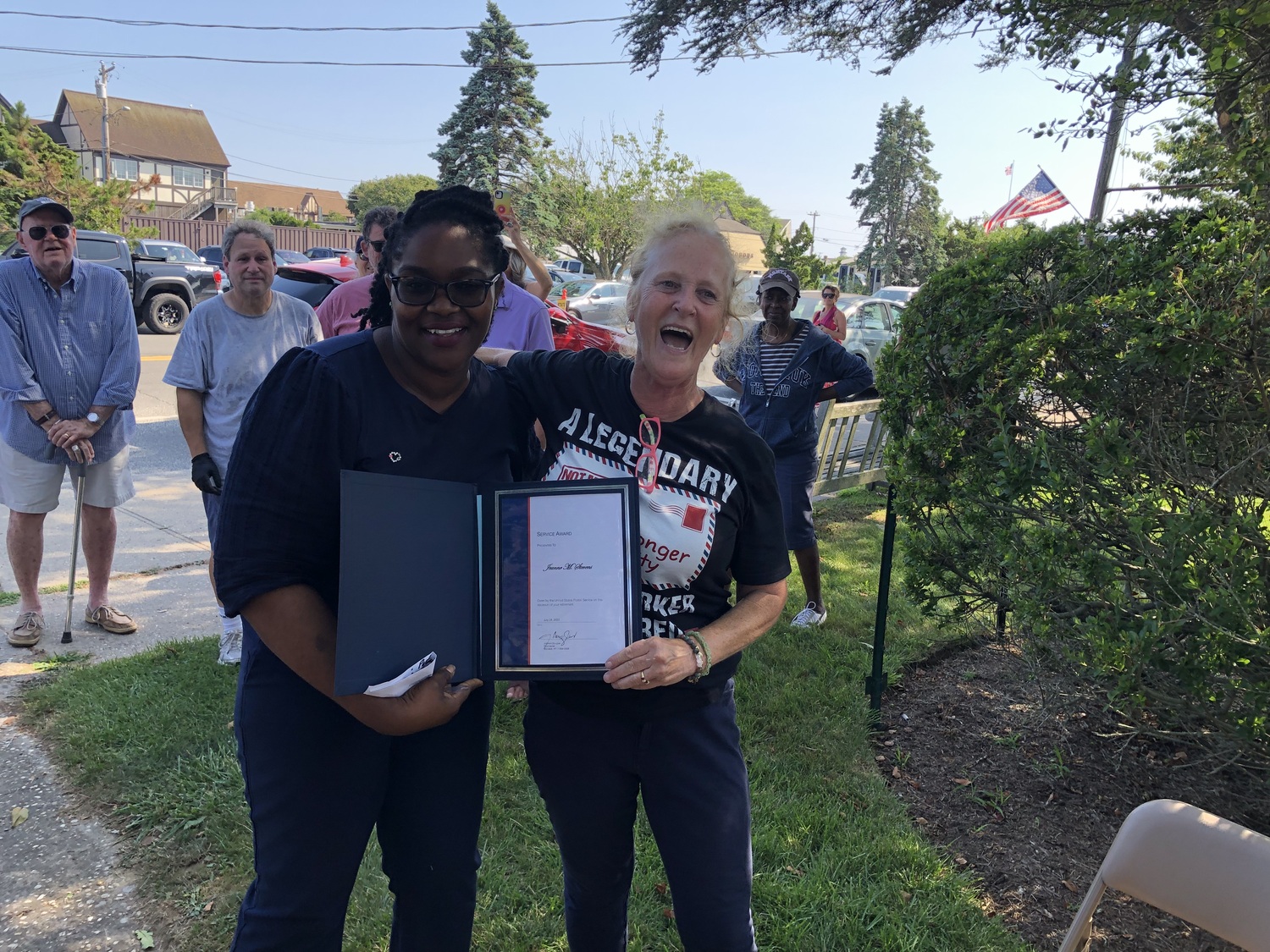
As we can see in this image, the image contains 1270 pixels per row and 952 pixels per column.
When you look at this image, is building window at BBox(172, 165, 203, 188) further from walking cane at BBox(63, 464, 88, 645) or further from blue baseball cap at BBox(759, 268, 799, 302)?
blue baseball cap at BBox(759, 268, 799, 302)

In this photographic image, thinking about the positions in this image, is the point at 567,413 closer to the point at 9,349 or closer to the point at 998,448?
the point at 998,448

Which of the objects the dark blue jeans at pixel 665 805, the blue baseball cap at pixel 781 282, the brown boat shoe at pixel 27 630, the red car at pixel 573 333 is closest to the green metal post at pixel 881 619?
the blue baseball cap at pixel 781 282

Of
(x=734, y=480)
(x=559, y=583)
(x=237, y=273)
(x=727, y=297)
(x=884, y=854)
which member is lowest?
(x=884, y=854)

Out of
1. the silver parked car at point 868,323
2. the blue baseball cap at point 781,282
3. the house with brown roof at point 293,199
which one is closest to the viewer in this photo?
the blue baseball cap at point 781,282

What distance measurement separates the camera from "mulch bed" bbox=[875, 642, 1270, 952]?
281 centimetres

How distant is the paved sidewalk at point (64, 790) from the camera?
256cm

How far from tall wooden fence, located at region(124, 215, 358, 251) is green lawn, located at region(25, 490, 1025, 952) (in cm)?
3508

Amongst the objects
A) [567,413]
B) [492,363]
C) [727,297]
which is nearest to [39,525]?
[492,363]

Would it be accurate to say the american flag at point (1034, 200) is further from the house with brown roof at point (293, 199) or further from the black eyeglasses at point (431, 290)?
the house with brown roof at point (293, 199)

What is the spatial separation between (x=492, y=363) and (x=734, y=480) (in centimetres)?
80

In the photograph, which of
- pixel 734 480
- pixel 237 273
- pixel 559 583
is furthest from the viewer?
pixel 237 273

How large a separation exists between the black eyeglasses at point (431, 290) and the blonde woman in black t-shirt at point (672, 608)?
14.0 inches

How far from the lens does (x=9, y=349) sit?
409 cm

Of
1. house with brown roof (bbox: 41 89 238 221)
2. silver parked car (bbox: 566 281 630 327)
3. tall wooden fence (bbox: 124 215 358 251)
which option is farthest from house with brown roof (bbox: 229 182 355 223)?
silver parked car (bbox: 566 281 630 327)
